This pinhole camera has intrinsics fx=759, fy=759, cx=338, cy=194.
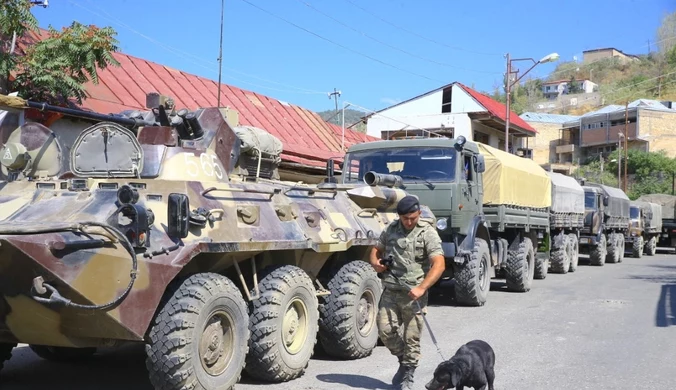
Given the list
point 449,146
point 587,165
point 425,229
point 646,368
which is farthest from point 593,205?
point 587,165

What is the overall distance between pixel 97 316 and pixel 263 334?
1.61 meters

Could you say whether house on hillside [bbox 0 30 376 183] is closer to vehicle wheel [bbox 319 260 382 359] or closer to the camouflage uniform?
vehicle wheel [bbox 319 260 382 359]

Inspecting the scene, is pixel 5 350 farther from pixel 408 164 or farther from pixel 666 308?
pixel 666 308

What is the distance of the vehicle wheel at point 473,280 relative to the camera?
472 inches

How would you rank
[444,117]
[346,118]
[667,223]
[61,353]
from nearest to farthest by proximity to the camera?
1. [61,353]
2. [667,223]
3. [444,117]
4. [346,118]

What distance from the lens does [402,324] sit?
6.35 metres

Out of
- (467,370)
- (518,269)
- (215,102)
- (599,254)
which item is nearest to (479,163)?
(518,269)

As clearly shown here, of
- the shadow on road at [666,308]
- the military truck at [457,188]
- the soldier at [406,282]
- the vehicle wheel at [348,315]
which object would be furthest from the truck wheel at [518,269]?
the soldier at [406,282]

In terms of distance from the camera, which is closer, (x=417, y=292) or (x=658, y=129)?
(x=417, y=292)

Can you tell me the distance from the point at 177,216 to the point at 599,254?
19603 millimetres


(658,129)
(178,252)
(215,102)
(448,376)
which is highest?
(658,129)

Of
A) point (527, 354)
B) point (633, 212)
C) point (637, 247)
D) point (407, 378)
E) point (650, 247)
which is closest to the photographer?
point (407, 378)

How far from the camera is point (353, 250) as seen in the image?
8.33 meters

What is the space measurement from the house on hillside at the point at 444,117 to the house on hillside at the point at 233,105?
1044cm
